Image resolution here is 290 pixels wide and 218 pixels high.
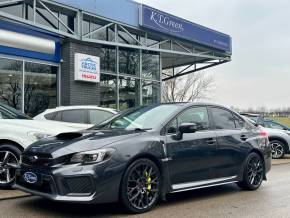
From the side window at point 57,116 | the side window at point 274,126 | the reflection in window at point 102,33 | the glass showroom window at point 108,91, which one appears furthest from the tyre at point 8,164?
the side window at point 274,126

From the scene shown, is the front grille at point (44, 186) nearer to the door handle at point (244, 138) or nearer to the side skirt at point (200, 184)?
the side skirt at point (200, 184)

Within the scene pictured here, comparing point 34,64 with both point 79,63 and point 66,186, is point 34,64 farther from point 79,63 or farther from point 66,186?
point 66,186

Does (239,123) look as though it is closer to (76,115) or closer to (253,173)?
(253,173)

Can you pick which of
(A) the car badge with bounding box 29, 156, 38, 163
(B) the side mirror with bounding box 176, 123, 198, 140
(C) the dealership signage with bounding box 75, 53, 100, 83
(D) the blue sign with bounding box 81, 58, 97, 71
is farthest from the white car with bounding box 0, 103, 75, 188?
(D) the blue sign with bounding box 81, 58, 97, 71

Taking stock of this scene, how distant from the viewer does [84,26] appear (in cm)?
1499

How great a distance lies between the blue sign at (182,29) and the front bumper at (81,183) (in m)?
11.7

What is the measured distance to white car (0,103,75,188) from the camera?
7066mm

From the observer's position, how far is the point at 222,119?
745 cm

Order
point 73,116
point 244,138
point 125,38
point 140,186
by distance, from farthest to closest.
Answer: point 125,38 < point 73,116 < point 244,138 < point 140,186

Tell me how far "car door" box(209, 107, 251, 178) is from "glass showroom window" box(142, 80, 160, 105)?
10.2 meters

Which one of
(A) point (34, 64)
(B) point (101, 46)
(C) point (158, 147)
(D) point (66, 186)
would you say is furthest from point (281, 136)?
(D) point (66, 186)

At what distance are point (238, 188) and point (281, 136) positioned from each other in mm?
7178

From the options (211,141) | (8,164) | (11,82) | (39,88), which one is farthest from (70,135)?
(39,88)

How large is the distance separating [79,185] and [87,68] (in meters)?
9.56
